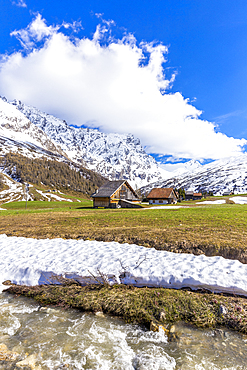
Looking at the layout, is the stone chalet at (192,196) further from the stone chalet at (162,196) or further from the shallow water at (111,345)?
the shallow water at (111,345)

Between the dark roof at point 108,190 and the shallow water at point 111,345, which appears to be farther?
the dark roof at point 108,190

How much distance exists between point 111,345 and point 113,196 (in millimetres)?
48268

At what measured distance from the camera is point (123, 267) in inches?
342

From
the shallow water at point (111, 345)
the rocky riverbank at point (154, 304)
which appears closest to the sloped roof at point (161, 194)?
the rocky riverbank at point (154, 304)

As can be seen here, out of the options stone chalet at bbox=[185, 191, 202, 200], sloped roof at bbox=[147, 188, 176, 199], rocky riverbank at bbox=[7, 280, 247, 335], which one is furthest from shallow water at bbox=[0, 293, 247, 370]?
stone chalet at bbox=[185, 191, 202, 200]

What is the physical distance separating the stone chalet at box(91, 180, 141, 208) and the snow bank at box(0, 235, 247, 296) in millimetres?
→ 40859

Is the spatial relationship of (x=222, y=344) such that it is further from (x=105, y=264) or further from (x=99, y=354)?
(x=105, y=264)

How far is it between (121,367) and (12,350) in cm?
300

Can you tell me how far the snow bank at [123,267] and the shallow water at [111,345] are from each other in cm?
191

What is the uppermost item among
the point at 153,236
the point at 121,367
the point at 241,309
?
the point at 153,236

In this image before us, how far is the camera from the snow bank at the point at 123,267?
303 inches

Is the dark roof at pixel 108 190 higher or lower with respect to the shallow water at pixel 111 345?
higher

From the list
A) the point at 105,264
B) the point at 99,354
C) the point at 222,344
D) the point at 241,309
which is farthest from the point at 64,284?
the point at 241,309

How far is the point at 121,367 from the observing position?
4.82 metres
